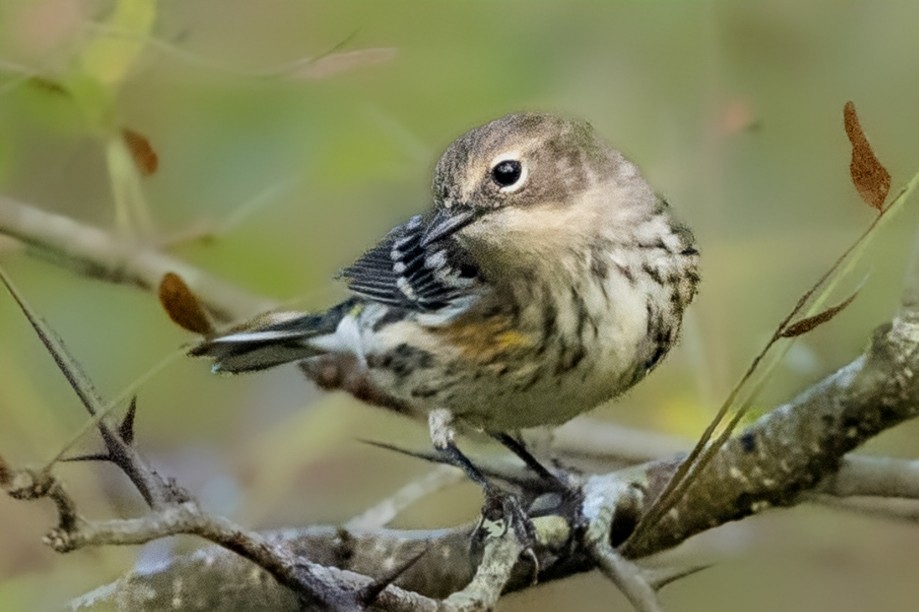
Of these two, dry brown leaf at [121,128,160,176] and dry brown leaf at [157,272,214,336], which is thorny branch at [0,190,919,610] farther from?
dry brown leaf at [121,128,160,176]

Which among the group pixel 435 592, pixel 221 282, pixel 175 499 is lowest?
pixel 435 592

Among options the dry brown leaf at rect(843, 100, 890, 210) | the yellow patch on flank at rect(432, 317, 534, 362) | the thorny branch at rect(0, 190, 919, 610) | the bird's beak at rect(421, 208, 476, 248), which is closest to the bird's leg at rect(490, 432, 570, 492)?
the thorny branch at rect(0, 190, 919, 610)

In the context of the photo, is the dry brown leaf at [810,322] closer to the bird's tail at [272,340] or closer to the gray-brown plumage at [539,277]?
the gray-brown plumage at [539,277]

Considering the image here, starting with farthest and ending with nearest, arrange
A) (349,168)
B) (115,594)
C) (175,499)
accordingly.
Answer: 1. (349,168)
2. (115,594)
3. (175,499)

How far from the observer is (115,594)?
609 millimetres

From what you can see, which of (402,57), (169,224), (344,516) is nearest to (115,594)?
(344,516)

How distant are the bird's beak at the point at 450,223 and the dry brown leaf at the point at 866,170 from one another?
0.73ft

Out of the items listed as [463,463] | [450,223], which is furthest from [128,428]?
[463,463]

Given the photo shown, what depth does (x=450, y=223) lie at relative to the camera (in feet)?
2.02

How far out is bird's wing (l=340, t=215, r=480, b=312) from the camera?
72cm

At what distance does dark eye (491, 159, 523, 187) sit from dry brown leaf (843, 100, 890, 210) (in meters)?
0.21

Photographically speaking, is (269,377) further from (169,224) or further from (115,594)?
(115,594)

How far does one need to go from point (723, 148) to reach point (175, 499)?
0.65 m

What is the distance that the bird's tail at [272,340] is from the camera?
2.54 feet
